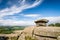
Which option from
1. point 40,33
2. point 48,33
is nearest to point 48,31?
point 48,33

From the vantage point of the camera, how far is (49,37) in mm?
7484

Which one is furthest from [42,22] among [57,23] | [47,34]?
[57,23]

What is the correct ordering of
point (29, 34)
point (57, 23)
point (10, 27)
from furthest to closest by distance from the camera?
point (10, 27), point (57, 23), point (29, 34)

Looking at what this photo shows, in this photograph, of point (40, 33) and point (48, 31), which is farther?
point (40, 33)

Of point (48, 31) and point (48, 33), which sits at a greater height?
point (48, 31)

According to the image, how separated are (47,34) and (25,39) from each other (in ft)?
5.08

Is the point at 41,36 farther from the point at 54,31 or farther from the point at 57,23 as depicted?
the point at 57,23

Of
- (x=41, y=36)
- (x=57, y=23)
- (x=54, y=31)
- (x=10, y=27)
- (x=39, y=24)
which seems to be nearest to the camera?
(x=54, y=31)

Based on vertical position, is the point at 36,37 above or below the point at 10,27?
below

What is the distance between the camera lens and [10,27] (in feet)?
54.1

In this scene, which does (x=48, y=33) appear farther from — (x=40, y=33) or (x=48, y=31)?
(x=40, y=33)

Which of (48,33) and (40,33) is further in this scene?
(40,33)

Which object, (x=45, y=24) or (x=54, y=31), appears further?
A: (x=45, y=24)

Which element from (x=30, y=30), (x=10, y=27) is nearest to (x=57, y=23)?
(x=30, y=30)
